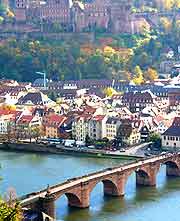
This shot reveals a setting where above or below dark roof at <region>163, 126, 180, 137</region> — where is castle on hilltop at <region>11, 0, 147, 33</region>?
above

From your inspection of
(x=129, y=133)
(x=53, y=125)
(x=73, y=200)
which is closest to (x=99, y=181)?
(x=73, y=200)

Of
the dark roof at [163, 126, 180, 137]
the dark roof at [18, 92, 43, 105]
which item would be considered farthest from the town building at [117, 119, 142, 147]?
the dark roof at [18, 92, 43, 105]

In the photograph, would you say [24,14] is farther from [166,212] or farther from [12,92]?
[166,212]

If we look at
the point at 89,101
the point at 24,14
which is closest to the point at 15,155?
the point at 89,101

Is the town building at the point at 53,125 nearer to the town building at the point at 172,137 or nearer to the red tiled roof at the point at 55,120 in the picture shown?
the red tiled roof at the point at 55,120

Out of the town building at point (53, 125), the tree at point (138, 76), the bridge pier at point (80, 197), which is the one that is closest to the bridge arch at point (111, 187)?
the bridge pier at point (80, 197)

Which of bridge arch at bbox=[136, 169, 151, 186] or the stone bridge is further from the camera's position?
bridge arch at bbox=[136, 169, 151, 186]

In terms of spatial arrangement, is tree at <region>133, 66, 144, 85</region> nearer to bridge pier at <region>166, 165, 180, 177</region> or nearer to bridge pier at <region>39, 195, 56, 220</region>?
bridge pier at <region>166, 165, 180, 177</region>

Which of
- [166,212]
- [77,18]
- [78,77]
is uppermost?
[77,18]
